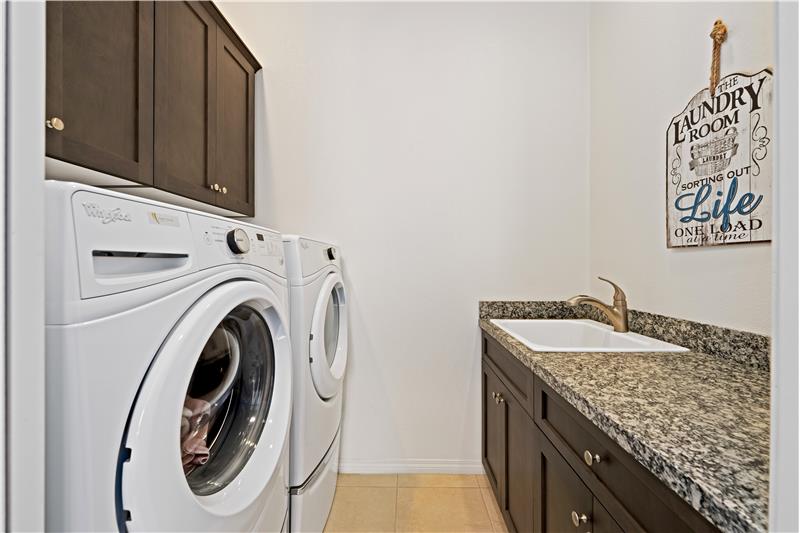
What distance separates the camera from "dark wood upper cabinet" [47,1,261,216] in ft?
3.35

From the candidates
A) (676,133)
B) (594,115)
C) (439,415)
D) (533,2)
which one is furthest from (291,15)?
(439,415)

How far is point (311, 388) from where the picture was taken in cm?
138

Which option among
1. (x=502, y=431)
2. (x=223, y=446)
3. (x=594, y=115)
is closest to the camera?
(x=223, y=446)

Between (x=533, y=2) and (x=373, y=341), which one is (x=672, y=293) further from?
(x=533, y=2)

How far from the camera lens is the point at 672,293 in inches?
56.1

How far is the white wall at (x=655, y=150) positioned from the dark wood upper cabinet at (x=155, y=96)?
176 centimetres

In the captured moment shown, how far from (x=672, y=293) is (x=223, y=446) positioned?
1.53m

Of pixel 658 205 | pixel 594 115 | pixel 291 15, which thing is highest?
pixel 291 15

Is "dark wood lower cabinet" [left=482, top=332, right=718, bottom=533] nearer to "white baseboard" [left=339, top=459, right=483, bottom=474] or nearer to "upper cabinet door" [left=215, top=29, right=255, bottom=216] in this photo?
"white baseboard" [left=339, top=459, right=483, bottom=474]

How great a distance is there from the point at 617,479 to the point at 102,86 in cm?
159

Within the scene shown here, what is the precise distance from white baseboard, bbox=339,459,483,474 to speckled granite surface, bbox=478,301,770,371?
79 cm

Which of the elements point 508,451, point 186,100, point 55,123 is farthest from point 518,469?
point 186,100

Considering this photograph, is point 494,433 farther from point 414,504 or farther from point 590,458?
point 590,458

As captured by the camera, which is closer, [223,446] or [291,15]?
[223,446]
